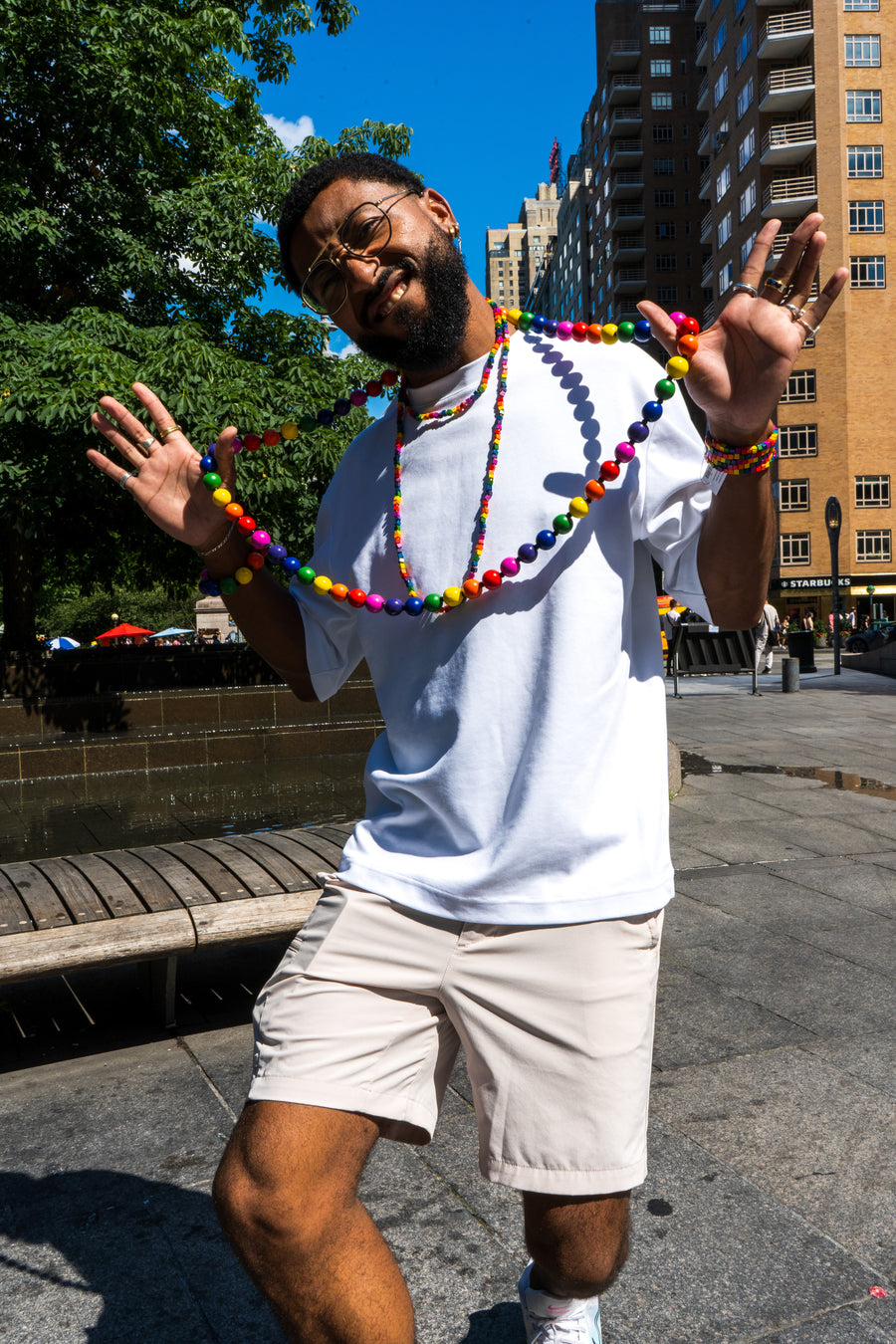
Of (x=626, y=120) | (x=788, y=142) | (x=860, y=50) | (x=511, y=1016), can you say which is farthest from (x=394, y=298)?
(x=626, y=120)

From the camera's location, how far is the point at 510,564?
1.64m

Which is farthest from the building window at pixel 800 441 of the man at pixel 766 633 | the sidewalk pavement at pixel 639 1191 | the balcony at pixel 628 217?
the sidewalk pavement at pixel 639 1191

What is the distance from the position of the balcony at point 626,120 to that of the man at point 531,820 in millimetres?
82939

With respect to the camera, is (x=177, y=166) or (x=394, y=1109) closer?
(x=394, y=1109)

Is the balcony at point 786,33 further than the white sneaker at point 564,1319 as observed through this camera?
Yes

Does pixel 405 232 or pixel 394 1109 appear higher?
pixel 405 232

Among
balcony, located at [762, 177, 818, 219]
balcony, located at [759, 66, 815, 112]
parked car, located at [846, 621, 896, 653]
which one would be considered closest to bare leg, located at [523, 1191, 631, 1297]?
parked car, located at [846, 621, 896, 653]

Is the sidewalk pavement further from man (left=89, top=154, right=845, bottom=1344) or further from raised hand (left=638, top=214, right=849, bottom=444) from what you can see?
raised hand (left=638, top=214, right=849, bottom=444)

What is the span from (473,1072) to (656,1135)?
1.41 metres

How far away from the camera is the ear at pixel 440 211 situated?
1.93 metres

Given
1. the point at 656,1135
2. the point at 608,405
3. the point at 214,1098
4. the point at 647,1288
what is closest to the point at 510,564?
the point at 608,405

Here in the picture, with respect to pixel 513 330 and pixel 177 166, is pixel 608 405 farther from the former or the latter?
pixel 177 166

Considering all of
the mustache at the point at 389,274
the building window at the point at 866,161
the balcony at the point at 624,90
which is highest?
the balcony at the point at 624,90

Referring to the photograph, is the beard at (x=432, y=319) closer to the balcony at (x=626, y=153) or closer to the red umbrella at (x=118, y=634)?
the red umbrella at (x=118, y=634)
